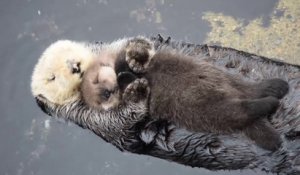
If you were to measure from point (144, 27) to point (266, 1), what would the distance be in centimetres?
153

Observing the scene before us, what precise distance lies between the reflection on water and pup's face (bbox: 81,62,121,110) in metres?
3.17

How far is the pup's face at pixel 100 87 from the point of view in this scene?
3.68 meters

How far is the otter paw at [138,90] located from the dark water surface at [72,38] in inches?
119

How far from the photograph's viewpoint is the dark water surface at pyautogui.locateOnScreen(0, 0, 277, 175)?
652 centimetres

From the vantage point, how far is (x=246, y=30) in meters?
6.77

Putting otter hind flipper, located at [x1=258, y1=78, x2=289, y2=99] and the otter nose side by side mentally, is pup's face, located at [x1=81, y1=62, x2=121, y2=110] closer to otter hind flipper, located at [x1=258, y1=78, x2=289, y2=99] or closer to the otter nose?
the otter nose

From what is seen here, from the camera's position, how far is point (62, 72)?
3.88m

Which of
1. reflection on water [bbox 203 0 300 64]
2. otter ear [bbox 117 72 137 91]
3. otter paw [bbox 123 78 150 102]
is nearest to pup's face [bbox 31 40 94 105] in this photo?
otter ear [bbox 117 72 137 91]

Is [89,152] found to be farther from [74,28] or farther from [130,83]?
[130,83]

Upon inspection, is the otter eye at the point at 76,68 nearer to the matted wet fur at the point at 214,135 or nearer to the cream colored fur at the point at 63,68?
the cream colored fur at the point at 63,68

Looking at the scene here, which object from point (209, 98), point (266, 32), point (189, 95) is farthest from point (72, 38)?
point (209, 98)

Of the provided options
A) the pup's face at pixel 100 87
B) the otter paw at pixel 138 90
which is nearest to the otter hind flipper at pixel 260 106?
the otter paw at pixel 138 90

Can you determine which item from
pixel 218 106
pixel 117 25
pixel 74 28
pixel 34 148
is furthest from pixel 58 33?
pixel 218 106

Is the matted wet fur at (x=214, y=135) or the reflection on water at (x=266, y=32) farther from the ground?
the reflection on water at (x=266, y=32)
